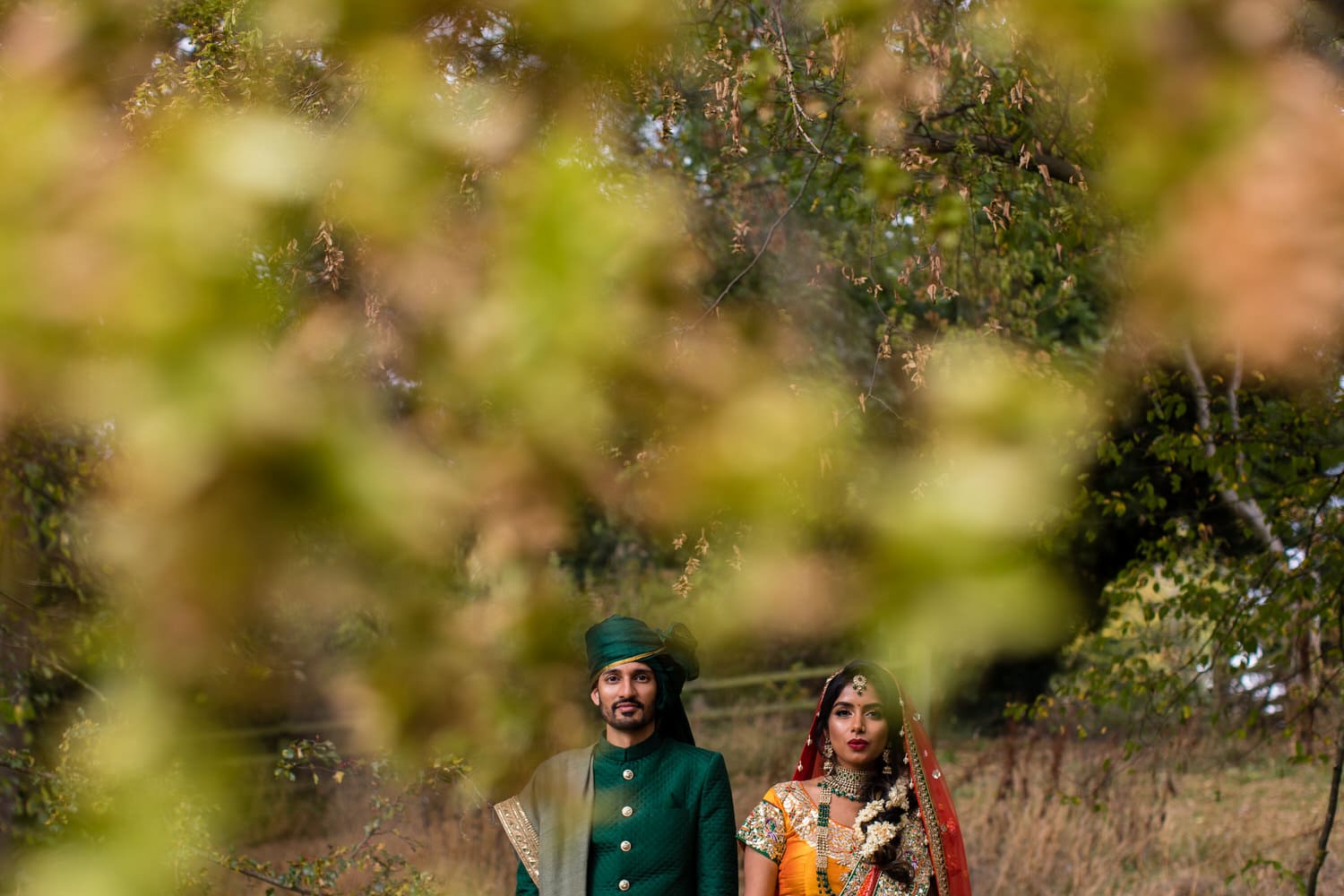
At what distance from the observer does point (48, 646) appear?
171 inches

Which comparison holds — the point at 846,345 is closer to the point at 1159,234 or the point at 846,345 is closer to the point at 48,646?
the point at 48,646

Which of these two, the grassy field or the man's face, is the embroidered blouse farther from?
the grassy field

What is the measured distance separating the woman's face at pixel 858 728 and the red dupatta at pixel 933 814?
46mm

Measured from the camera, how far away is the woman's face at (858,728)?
256 cm

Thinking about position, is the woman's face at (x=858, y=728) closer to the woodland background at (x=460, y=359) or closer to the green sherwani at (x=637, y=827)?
the green sherwani at (x=637, y=827)

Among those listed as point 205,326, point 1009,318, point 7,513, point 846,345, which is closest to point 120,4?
point 205,326

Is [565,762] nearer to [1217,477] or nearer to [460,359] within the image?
[460,359]

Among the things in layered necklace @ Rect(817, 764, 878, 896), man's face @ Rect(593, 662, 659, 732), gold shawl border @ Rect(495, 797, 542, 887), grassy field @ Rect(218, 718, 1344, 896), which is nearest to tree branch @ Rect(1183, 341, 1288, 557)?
grassy field @ Rect(218, 718, 1344, 896)

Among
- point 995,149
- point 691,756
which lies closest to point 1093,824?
point 995,149

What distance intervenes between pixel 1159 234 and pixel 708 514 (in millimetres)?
286

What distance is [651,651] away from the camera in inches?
101

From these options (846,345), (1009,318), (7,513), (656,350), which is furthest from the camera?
(846,345)

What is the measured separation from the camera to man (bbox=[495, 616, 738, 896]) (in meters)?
2.54

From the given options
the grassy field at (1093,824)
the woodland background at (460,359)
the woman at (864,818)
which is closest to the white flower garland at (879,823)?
the woman at (864,818)
